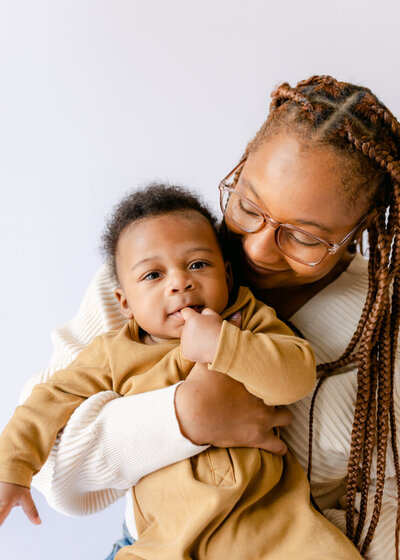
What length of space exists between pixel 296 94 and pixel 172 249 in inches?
18.0

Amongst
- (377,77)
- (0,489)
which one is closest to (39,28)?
(377,77)

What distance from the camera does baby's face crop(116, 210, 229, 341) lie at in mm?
1547

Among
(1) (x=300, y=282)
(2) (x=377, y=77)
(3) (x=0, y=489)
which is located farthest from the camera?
(2) (x=377, y=77)

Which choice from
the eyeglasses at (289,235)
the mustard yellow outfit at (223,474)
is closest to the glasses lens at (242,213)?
the eyeglasses at (289,235)

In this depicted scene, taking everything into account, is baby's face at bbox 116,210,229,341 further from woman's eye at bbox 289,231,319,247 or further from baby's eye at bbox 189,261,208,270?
woman's eye at bbox 289,231,319,247

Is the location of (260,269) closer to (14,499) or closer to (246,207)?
(246,207)

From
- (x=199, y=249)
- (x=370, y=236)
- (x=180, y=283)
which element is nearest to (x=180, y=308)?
(x=180, y=283)

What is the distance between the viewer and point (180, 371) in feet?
5.05

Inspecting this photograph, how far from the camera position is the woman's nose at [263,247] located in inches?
60.3

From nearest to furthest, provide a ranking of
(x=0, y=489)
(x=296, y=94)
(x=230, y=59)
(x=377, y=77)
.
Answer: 1. (x=0, y=489)
2. (x=296, y=94)
3. (x=377, y=77)
4. (x=230, y=59)

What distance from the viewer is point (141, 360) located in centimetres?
155

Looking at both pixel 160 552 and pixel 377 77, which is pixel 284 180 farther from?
pixel 377 77

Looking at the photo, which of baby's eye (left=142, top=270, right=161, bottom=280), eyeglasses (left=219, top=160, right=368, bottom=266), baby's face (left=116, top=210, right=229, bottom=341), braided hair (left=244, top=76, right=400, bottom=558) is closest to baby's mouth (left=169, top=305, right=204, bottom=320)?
baby's face (left=116, top=210, right=229, bottom=341)

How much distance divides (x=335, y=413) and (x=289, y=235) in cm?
43
